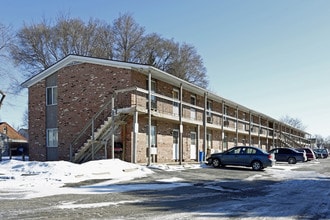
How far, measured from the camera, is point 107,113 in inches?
931

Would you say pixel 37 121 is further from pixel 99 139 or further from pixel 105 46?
pixel 105 46

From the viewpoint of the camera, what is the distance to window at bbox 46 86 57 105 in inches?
1061

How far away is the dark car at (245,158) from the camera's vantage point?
76.5 feet

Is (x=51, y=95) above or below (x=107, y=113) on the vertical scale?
above

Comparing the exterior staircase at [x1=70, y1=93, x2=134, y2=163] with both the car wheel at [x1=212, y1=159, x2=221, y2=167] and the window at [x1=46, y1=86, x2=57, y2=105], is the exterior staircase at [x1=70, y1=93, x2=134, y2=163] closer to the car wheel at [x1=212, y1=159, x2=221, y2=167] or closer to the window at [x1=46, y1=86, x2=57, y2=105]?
the window at [x1=46, y1=86, x2=57, y2=105]

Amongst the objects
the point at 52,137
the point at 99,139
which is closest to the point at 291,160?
the point at 99,139

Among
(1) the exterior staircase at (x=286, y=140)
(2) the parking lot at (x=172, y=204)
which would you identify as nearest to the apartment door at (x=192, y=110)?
(2) the parking lot at (x=172, y=204)

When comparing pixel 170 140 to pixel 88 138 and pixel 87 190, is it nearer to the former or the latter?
pixel 88 138

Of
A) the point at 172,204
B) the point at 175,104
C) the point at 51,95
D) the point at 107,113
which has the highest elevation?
the point at 51,95

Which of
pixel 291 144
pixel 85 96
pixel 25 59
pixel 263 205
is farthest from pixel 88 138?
pixel 291 144

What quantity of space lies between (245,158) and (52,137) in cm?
1288

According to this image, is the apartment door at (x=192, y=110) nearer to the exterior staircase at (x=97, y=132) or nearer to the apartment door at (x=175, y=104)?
the apartment door at (x=175, y=104)

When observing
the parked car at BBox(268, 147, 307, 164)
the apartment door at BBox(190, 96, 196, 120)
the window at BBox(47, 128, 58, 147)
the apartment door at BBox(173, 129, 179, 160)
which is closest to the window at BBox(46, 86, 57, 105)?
the window at BBox(47, 128, 58, 147)

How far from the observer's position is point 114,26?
171 feet
